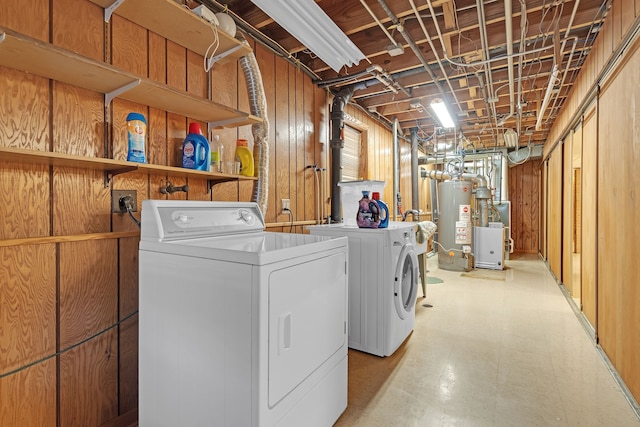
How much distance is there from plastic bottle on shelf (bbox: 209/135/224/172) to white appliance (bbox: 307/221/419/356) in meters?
0.98

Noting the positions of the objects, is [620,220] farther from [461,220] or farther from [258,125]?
[461,220]

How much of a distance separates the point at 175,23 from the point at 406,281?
2.37 m

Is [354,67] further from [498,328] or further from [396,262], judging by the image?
[498,328]

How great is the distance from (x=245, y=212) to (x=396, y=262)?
1.14 meters

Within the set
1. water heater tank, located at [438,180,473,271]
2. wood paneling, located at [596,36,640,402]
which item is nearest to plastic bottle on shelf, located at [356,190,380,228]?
wood paneling, located at [596,36,640,402]

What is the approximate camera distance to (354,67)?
127 inches

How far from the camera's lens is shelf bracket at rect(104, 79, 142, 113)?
147 cm

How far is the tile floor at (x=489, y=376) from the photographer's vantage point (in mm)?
1685

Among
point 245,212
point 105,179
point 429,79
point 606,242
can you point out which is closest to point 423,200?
point 429,79

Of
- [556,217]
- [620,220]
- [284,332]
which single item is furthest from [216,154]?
[556,217]

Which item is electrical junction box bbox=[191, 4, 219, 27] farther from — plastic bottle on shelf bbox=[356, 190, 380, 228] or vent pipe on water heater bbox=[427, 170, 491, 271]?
vent pipe on water heater bbox=[427, 170, 491, 271]

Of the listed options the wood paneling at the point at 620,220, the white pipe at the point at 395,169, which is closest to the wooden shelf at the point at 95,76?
the wood paneling at the point at 620,220

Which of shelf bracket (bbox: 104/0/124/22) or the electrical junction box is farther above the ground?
the electrical junction box

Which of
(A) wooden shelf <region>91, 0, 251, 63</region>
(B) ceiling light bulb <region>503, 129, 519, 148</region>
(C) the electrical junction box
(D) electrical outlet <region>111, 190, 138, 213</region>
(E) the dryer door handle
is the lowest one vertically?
(E) the dryer door handle
